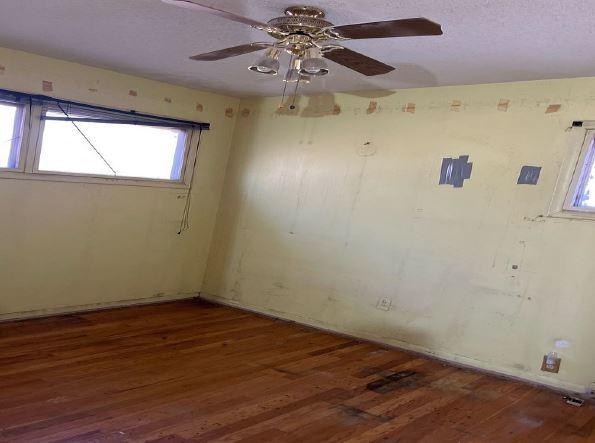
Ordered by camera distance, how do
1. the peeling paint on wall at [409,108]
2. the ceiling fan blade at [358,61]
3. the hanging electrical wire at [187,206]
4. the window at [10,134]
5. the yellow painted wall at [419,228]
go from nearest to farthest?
the ceiling fan blade at [358,61]
the yellow painted wall at [419,228]
the window at [10,134]
the peeling paint on wall at [409,108]
the hanging electrical wire at [187,206]

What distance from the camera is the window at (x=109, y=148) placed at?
172 inches

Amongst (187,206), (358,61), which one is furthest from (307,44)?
(187,206)

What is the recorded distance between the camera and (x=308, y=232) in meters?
5.01

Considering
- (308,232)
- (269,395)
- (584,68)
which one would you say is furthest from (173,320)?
(584,68)

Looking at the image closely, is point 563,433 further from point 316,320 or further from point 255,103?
point 255,103

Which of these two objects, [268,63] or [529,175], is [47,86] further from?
[529,175]

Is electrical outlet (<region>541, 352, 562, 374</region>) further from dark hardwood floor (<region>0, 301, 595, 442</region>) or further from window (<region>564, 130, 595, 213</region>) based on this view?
window (<region>564, 130, 595, 213</region>)

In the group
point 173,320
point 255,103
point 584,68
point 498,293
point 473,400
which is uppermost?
point 584,68

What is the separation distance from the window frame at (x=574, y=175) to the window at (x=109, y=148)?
3366 mm

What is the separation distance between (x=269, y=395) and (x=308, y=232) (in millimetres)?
2041

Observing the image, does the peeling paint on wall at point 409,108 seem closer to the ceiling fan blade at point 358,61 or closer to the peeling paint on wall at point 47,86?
the ceiling fan blade at point 358,61

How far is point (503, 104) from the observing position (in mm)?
3977

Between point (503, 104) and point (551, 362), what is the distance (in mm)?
1880

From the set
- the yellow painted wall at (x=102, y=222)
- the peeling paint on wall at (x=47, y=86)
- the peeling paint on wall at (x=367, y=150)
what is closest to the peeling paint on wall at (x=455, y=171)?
the peeling paint on wall at (x=367, y=150)
